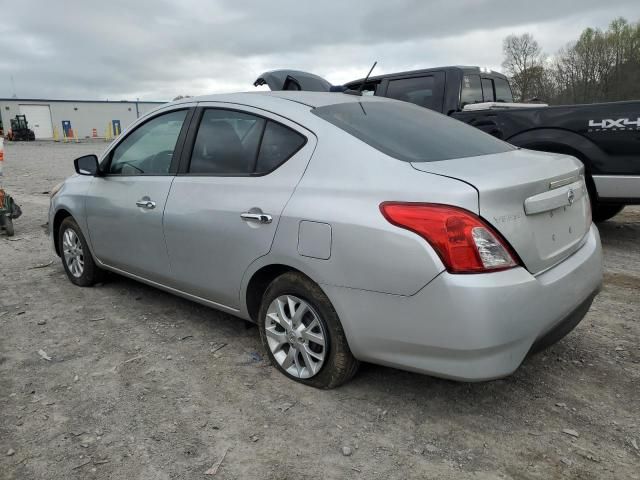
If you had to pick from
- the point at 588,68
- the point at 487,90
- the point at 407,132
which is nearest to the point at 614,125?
the point at 487,90

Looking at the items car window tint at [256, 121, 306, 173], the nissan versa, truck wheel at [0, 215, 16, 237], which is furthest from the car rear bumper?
truck wheel at [0, 215, 16, 237]

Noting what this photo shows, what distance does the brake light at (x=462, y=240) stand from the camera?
2.25m

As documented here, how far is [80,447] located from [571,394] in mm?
2484

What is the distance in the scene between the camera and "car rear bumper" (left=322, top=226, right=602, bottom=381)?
87.7 inches

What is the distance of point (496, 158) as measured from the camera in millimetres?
2852

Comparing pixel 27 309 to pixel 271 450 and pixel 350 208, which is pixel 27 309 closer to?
pixel 271 450

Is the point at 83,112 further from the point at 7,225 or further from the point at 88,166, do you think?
the point at 88,166

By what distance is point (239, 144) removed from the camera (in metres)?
3.27

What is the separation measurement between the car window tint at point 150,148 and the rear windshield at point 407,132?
124 centimetres

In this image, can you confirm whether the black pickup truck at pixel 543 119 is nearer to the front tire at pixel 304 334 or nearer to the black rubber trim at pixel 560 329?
the front tire at pixel 304 334

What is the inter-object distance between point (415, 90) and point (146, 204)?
4182 mm

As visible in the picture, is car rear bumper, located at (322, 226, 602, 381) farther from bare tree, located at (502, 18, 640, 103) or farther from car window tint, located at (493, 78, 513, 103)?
bare tree, located at (502, 18, 640, 103)

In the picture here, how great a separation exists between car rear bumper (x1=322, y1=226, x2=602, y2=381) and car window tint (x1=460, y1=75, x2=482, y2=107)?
14.1 ft

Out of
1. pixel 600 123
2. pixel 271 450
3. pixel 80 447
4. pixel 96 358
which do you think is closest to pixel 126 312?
pixel 96 358
